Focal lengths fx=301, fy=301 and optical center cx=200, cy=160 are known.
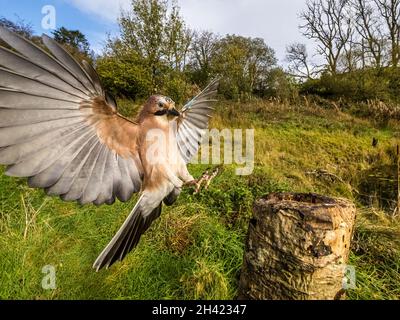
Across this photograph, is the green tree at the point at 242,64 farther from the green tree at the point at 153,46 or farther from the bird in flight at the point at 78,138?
the bird in flight at the point at 78,138

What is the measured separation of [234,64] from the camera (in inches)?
494

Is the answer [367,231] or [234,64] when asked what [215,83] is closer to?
[367,231]

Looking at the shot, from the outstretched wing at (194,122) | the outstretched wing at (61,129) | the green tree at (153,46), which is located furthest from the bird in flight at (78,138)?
the green tree at (153,46)

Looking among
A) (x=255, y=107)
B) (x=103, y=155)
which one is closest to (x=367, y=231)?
(x=103, y=155)

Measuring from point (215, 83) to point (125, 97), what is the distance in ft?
11.0

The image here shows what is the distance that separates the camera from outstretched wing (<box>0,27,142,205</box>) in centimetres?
90

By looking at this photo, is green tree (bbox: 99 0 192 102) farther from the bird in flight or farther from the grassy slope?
the bird in flight

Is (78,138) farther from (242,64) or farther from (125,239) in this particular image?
(242,64)

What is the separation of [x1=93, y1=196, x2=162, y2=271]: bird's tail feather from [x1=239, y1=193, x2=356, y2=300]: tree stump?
1.88 feet

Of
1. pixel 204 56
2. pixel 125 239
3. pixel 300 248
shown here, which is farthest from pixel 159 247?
pixel 204 56

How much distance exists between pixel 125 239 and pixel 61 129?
541 mm

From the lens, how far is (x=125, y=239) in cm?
129

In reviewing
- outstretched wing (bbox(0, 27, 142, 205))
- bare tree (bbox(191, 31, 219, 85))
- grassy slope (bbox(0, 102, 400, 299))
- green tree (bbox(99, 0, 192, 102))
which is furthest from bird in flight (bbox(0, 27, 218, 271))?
bare tree (bbox(191, 31, 219, 85))
